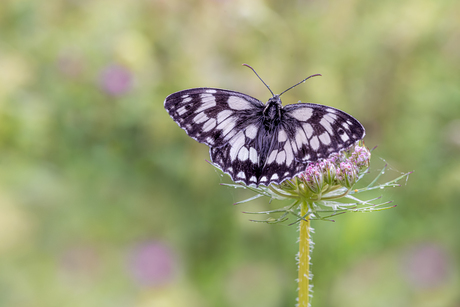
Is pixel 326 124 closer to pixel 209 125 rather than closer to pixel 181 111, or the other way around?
pixel 209 125

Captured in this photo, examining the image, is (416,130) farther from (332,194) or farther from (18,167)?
Answer: (18,167)

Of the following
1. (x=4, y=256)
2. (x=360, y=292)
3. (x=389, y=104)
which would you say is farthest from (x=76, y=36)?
(x=360, y=292)

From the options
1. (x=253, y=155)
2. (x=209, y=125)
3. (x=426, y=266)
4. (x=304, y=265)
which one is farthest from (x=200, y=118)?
(x=426, y=266)

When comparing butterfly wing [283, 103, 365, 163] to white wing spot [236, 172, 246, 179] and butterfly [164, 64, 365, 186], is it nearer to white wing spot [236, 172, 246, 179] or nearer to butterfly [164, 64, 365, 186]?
butterfly [164, 64, 365, 186]

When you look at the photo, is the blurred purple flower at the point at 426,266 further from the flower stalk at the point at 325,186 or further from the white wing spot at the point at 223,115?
the white wing spot at the point at 223,115

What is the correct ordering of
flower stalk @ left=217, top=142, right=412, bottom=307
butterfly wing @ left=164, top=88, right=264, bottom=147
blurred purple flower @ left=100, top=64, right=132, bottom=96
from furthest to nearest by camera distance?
blurred purple flower @ left=100, top=64, right=132, bottom=96
butterfly wing @ left=164, top=88, right=264, bottom=147
flower stalk @ left=217, top=142, right=412, bottom=307

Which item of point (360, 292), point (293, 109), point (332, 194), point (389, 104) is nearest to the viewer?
point (332, 194)

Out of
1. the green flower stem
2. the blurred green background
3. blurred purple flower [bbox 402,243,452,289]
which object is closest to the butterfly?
the green flower stem

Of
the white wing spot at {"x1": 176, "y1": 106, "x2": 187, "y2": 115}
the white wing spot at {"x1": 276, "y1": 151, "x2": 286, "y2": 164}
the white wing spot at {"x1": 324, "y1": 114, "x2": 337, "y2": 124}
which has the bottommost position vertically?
the white wing spot at {"x1": 276, "y1": 151, "x2": 286, "y2": 164}
